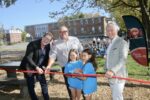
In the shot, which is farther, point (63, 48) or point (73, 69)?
point (63, 48)

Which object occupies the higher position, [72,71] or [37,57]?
[37,57]

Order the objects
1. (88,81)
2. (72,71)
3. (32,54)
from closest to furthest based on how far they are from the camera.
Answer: (88,81) < (72,71) < (32,54)

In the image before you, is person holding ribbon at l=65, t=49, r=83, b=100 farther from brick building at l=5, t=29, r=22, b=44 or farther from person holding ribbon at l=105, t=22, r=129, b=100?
brick building at l=5, t=29, r=22, b=44

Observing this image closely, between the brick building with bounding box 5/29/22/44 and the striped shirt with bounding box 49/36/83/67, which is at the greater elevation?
the striped shirt with bounding box 49/36/83/67

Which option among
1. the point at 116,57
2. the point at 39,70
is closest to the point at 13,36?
the point at 39,70

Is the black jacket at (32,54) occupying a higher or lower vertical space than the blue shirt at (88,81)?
higher

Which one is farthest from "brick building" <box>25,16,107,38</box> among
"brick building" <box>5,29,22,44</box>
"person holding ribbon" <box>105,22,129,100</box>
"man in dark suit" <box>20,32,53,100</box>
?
"person holding ribbon" <box>105,22,129,100</box>

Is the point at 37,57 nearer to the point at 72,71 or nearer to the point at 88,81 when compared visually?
the point at 72,71

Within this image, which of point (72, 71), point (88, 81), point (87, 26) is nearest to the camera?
point (88, 81)

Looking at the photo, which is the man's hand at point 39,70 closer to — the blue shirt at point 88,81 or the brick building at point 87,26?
the blue shirt at point 88,81

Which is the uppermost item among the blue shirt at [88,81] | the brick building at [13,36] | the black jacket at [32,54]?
the black jacket at [32,54]

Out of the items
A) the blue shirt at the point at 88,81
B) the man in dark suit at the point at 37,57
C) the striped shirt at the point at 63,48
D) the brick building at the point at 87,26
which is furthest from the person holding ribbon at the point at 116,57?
the brick building at the point at 87,26

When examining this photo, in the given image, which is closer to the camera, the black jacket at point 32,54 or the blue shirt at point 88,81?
the blue shirt at point 88,81

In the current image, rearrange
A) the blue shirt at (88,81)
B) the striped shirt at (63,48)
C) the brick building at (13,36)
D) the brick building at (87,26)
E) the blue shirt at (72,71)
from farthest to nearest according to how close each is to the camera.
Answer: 1. the brick building at (13,36)
2. the brick building at (87,26)
3. the striped shirt at (63,48)
4. the blue shirt at (72,71)
5. the blue shirt at (88,81)
